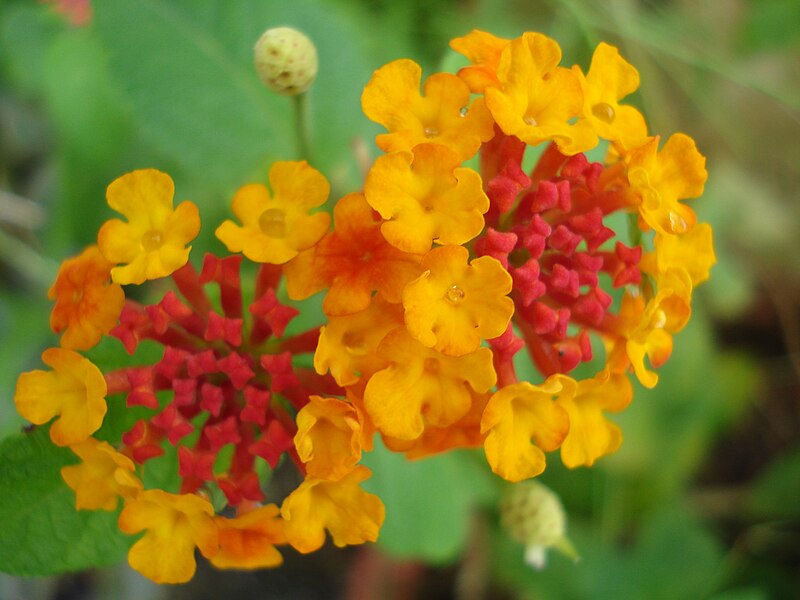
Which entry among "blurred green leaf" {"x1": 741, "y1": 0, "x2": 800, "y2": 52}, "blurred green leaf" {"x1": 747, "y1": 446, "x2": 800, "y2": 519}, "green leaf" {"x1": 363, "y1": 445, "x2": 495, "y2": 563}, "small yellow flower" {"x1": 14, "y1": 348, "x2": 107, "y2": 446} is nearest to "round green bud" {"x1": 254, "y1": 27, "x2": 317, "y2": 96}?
"small yellow flower" {"x1": 14, "y1": 348, "x2": 107, "y2": 446}

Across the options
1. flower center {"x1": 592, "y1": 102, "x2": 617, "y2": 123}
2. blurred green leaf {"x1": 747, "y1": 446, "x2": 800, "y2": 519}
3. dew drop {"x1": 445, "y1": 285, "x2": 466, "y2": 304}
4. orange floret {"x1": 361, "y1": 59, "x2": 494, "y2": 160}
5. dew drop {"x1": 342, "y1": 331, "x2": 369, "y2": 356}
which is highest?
flower center {"x1": 592, "y1": 102, "x2": 617, "y2": 123}

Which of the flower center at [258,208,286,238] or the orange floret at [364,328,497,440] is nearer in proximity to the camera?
the orange floret at [364,328,497,440]

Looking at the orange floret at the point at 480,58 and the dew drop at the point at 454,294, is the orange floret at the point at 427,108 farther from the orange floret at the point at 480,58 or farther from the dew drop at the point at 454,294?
the dew drop at the point at 454,294

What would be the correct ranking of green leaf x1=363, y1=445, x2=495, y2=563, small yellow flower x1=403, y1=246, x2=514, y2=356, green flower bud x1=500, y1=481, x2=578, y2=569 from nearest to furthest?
small yellow flower x1=403, y1=246, x2=514, y2=356 → green flower bud x1=500, y1=481, x2=578, y2=569 → green leaf x1=363, y1=445, x2=495, y2=563

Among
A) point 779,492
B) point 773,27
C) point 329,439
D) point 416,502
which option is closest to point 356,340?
point 329,439

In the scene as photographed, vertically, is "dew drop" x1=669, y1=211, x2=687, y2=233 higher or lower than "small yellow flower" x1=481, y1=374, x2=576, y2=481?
higher

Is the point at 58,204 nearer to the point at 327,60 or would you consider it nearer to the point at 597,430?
the point at 327,60

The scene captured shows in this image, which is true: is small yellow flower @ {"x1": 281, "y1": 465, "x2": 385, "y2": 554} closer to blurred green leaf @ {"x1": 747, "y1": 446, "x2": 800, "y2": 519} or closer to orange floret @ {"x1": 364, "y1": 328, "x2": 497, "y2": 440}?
orange floret @ {"x1": 364, "y1": 328, "x2": 497, "y2": 440}

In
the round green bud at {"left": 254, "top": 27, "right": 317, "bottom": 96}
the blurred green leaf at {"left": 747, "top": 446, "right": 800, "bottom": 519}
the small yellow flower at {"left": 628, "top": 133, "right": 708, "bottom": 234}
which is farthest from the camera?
the blurred green leaf at {"left": 747, "top": 446, "right": 800, "bottom": 519}
